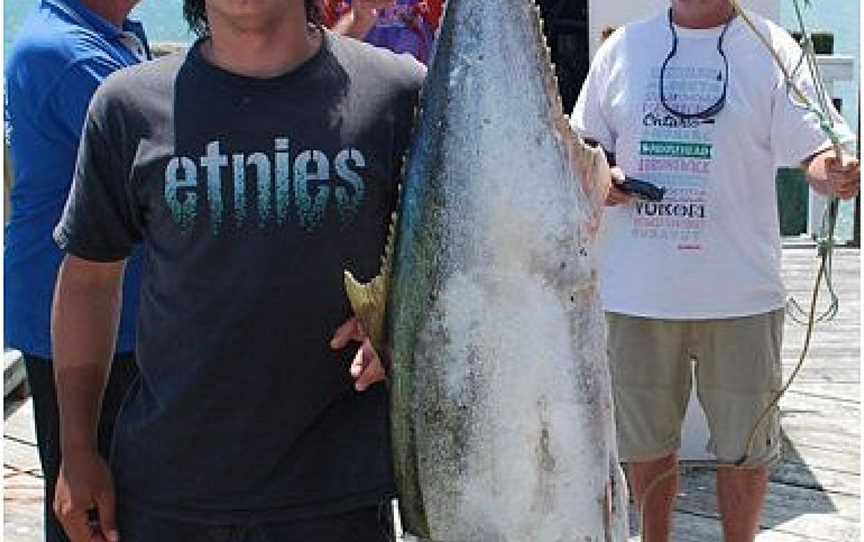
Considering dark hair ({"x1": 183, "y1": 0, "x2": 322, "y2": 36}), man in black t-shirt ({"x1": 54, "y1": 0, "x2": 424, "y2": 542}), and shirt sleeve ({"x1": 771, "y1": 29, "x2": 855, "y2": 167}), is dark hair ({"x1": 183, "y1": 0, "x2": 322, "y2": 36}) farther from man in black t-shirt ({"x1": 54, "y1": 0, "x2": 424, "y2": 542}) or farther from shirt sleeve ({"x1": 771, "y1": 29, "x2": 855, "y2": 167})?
shirt sleeve ({"x1": 771, "y1": 29, "x2": 855, "y2": 167})

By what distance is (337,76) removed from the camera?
1.81m

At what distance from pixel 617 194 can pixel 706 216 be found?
244 mm

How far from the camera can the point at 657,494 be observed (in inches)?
136

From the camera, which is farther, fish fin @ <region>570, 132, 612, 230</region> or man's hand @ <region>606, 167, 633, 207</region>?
man's hand @ <region>606, 167, 633, 207</region>

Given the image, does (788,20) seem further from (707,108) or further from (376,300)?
(376,300)

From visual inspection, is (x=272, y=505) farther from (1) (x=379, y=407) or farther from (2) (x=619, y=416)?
(2) (x=619, y=416)

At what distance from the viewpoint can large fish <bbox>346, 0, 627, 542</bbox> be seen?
5.18 feet

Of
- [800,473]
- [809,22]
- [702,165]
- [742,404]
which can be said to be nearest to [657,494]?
[742,404]

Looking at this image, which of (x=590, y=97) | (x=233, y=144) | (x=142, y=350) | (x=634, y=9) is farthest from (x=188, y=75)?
(x=634, y=9)

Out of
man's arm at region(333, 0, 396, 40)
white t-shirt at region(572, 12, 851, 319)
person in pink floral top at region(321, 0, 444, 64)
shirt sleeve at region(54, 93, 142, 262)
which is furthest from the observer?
person in pink floral top at region(321, 0, 444, 64)

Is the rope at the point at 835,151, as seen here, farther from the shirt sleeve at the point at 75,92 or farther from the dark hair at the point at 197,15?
the shirt sleeve at the point at 75,92

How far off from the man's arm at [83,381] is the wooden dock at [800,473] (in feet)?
7.12

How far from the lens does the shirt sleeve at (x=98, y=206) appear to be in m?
1.83

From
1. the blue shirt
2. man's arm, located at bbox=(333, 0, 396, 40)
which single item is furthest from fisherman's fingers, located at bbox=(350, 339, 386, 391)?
man's arm, located at bbox=(333, 0, 396, 40)
